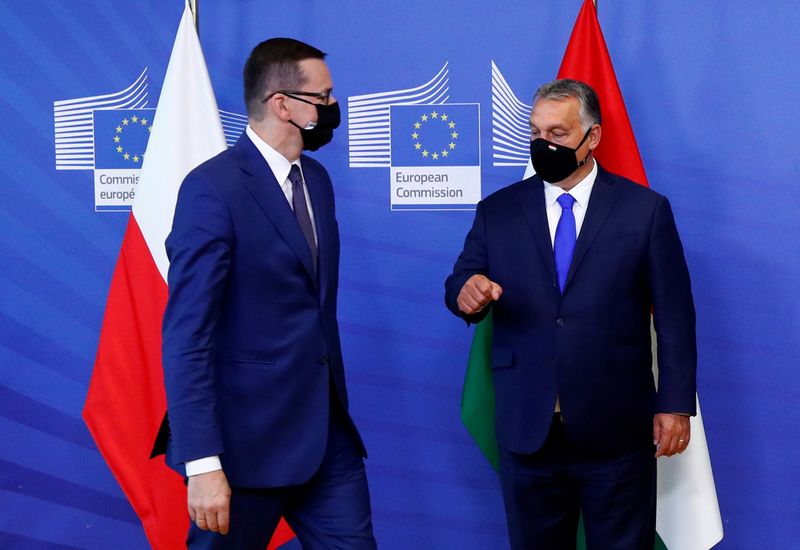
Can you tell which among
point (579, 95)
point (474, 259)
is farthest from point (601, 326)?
point (579, 95)

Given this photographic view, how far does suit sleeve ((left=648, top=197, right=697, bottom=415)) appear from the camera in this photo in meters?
2.52

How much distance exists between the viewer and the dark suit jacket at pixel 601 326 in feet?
8.31

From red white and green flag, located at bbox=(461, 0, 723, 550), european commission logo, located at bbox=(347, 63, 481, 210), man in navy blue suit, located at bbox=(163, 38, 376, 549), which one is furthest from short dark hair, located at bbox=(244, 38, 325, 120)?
european commission logo, located at bbox=(347, 63, 481, 210)

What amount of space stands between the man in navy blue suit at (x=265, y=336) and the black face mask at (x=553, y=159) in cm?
57

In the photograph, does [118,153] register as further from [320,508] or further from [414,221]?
[320,508]

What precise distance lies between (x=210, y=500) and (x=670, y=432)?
1.18m

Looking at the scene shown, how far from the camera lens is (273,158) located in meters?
2.25

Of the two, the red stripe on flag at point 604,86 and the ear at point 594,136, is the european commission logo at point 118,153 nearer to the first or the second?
the red stripe on flag at point 604,86

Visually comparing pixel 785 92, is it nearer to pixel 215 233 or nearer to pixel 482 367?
pixel 482 367

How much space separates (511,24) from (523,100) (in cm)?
26

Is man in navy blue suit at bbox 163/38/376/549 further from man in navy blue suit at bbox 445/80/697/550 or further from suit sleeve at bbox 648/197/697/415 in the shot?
suit sleeve at bbox 648/197/697/415

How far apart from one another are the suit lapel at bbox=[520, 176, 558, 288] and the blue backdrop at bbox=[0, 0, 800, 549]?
75cm

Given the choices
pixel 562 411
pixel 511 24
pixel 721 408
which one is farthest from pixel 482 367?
pixel 511 24

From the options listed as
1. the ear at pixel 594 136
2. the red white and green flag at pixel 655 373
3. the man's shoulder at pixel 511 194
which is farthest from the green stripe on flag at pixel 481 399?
the ear at pixel 594 136
